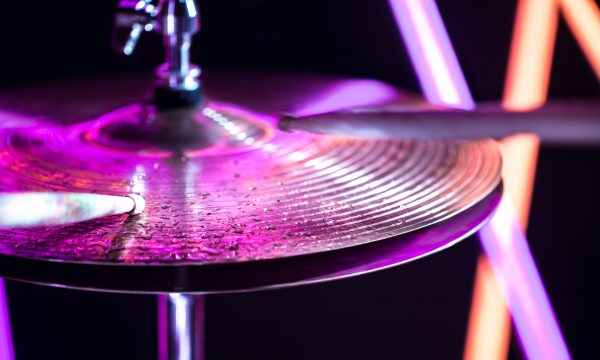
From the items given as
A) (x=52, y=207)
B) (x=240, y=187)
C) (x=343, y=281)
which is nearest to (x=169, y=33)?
(x=240, y=187)

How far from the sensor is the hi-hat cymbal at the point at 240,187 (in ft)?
1.73

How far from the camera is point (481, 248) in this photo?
1229 mm

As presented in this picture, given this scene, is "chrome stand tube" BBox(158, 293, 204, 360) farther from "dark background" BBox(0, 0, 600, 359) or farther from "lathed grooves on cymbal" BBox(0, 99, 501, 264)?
"dark background" BBox(0, 0, 600, 359)

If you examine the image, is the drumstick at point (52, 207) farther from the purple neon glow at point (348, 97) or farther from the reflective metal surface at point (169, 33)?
the purple neon glow at point (348, 97)

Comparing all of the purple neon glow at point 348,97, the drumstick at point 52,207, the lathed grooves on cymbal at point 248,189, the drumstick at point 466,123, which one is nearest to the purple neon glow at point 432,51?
the purple neon glow at point 348,97

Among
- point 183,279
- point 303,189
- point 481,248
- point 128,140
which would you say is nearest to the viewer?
point 183,279

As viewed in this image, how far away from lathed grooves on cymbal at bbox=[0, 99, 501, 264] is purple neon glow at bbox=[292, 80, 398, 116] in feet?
0.26

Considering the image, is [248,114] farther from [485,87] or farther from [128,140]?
[485,87]

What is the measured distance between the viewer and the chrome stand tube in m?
0.83

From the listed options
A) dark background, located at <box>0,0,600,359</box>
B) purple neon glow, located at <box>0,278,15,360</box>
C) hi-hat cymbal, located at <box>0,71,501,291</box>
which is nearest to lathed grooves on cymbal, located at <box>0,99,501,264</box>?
hi-hat cymbal, located at <box>0,71,501,291</box>

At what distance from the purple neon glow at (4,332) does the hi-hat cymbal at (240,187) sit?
0.57m

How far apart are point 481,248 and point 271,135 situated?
56 centimetres

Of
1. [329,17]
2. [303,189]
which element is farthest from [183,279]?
[329,17]

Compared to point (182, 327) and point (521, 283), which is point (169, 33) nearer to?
point (182, 327)
